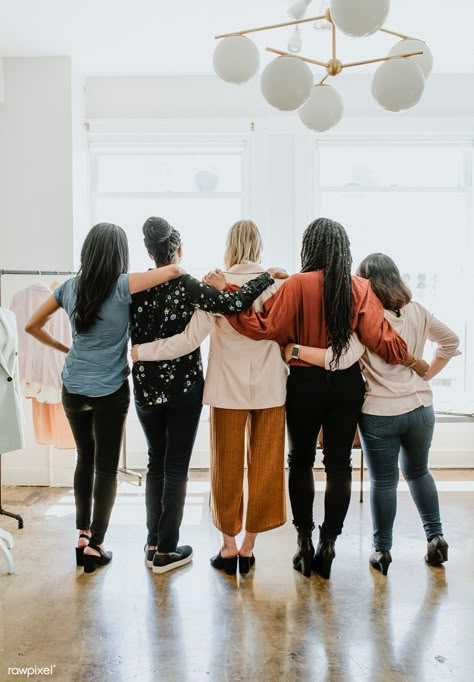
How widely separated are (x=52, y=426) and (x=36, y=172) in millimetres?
1736

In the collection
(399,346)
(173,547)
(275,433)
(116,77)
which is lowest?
(173,547)

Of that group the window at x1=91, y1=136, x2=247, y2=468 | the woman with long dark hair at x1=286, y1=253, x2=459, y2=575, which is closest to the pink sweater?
the woman with long dark hair at x1=286, y1=253, x2=459, y2=575

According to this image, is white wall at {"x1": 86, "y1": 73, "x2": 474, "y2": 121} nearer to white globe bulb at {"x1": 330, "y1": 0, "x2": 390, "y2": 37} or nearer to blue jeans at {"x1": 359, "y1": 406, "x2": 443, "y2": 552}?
white globe bulb at {"x1": 330, "y1": 0, "x2": 390, "y2": 37}

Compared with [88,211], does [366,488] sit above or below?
below

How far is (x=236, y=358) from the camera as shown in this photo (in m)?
2.29

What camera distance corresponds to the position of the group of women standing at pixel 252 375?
2.23m

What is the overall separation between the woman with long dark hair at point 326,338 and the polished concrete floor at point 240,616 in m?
0.37

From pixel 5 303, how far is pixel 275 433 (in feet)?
8.18

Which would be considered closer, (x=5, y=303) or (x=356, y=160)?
(x=5, y=303)

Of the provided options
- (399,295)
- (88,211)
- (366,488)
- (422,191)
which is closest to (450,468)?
(366,488)

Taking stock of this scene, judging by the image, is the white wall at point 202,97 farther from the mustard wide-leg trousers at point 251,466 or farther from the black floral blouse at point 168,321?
the mustard wide-leg trousers at point 251,466

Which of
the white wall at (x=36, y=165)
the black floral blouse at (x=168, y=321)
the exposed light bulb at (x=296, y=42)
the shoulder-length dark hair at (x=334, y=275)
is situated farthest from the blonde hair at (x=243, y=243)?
the white wall at (x=36, y=165)

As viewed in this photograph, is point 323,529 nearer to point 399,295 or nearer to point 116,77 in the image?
point 399,295

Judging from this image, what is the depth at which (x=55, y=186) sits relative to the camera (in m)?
3.87
